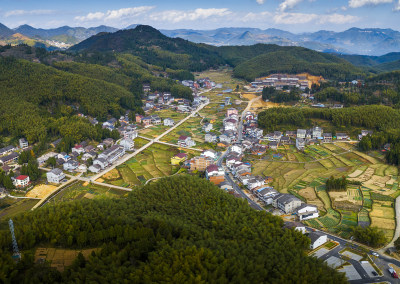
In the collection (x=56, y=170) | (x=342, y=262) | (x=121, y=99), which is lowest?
(x=342, y=262)

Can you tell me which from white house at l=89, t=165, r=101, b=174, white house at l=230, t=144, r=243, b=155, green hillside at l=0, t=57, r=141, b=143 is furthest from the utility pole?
green hillside at l=0, t=57, r=141, b=143

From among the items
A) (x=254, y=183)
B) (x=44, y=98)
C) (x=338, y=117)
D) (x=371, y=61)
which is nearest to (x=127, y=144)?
(x=254, y=183)

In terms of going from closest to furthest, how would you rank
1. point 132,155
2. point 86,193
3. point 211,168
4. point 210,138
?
point 86,193
point 211,168
point 132,155
point 210,138

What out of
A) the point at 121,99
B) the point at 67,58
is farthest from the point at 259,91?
the point at 67,58

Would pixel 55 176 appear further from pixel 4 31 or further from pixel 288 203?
pixel 4 31

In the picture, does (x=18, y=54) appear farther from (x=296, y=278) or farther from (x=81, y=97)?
(x=296, y=278)
